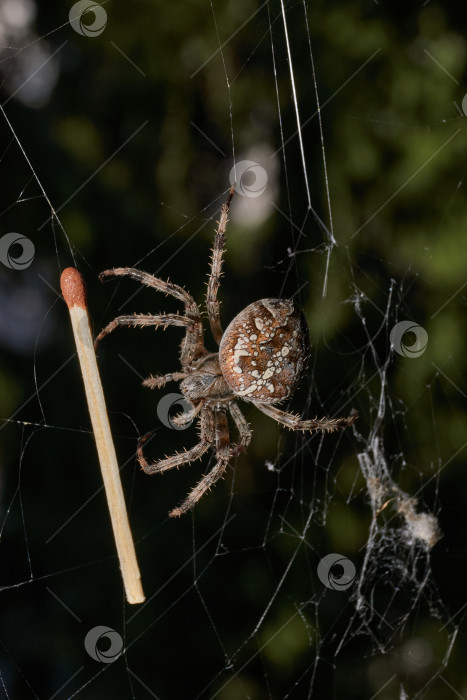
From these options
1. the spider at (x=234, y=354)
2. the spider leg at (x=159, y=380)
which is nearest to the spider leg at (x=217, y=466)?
the spider at (x=234, y=354)
